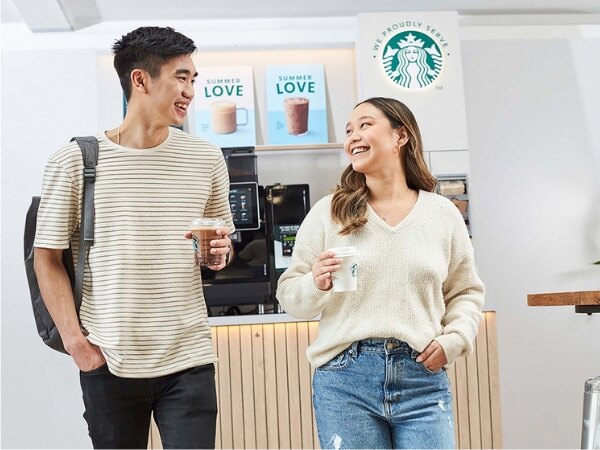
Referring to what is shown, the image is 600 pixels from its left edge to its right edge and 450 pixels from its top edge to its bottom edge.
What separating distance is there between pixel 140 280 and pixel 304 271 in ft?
1.47

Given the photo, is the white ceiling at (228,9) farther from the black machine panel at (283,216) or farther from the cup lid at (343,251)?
the cup lid at (343,251)

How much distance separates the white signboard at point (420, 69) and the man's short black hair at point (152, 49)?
3.01 metres

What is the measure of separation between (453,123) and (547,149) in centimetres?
88

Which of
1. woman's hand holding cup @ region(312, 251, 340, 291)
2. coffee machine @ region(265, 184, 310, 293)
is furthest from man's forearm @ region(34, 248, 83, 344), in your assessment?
coffee machine @ region(265, 184, 310, 293)

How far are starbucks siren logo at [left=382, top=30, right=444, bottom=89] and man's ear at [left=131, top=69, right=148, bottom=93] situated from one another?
10.1 ft

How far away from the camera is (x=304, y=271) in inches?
87.7

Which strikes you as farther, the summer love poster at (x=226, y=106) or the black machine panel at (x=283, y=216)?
the summer love poster at (x=226, y=106)

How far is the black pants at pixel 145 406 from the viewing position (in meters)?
2.00

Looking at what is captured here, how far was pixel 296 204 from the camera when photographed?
15.6 ft

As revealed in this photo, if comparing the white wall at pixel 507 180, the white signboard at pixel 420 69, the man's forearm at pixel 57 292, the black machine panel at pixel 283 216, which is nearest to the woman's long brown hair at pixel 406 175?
the man's forearm at pixel 57 292

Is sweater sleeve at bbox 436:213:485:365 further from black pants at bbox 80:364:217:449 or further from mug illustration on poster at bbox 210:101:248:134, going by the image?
mug illustration on poster at bbox 210:101:248:134

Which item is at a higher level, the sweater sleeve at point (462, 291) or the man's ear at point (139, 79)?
the man's ear at point (139, 79)

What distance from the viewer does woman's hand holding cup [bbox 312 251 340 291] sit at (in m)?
1.99

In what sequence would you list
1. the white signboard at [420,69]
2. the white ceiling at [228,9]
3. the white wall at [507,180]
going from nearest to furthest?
the white signboard at [420,69] < the white ceiling at [228,9] < the white wall at [507,180]
